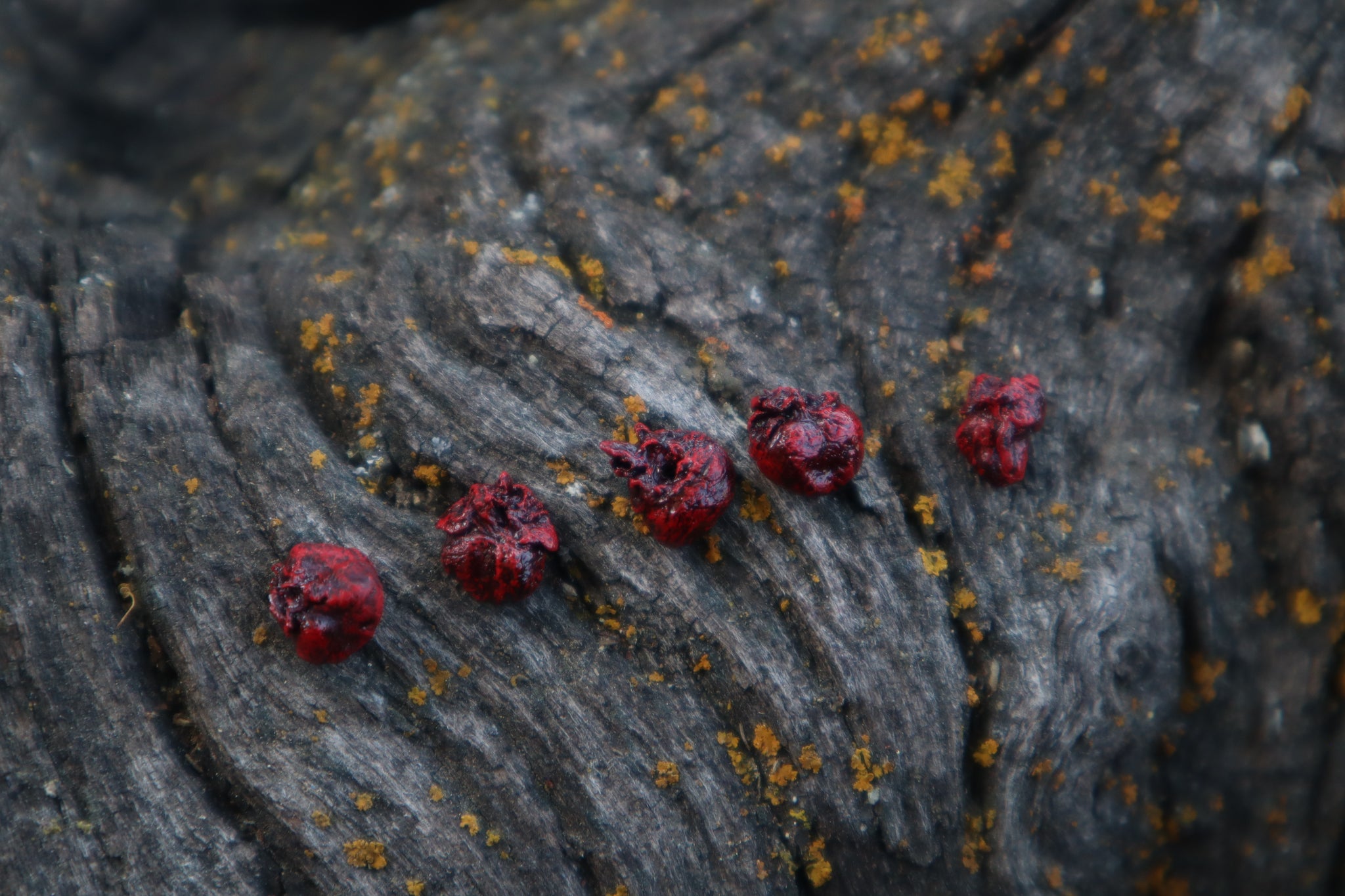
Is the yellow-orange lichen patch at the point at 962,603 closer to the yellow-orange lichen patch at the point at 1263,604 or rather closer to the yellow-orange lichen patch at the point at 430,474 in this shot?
the yellow-orange lichen patch at the point at 1263,604

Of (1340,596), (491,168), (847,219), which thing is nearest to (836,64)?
(847,219)

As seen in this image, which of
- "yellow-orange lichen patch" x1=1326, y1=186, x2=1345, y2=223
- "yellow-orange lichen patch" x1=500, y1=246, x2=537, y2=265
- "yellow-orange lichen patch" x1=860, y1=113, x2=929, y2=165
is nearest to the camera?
"yellow-orange lichen patch" x1=500, y1=246, x2=537, y2=265

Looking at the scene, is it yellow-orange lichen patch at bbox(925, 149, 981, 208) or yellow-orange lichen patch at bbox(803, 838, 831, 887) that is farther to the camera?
yellow-orange lichen patch at bbox(925, 149, 981, 208)

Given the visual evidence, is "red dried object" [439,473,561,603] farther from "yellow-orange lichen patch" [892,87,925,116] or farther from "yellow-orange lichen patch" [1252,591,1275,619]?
"yellow-orange lichen patch" [1252,591,1275,619]

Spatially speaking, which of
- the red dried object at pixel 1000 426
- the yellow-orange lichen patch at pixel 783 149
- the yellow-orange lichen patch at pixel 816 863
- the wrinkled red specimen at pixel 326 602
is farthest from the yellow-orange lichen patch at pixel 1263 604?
the wrinkled red specimen at pixel 326 602

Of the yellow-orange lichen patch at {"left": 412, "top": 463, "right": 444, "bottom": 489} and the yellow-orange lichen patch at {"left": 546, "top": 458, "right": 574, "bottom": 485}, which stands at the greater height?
the yellow-orange lichen patch at {"left": 546, "top": 458, "right": 574, "bottom": 485}

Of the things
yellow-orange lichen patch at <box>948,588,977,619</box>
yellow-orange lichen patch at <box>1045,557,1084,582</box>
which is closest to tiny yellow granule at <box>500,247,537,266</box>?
yellow-orange lichen patch at <box>948,588,977,619</box>
